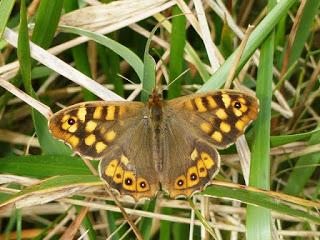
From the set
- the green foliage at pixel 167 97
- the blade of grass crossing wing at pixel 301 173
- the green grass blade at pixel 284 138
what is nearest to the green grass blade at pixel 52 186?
the green foliage at pixel 167 97

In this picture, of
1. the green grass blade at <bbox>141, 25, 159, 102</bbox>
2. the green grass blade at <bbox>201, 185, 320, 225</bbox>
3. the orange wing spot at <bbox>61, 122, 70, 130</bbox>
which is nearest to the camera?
the green grass blade at <bbox>201, 185, 320, 225</bbox>

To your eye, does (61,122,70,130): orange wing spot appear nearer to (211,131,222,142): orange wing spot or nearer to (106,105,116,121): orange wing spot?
(106,105,116,121): orange wing spot

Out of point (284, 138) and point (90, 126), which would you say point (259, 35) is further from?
point (90, 126)

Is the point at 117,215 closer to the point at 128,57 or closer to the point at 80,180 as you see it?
the point at 80,180

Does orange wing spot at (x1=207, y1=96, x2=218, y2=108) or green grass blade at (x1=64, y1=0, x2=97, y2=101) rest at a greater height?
green grass blade at (x1=64, y1=0, x2=97, y2=101)

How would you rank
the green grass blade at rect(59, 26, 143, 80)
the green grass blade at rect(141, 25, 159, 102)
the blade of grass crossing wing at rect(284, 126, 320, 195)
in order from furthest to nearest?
the blade of grass crossing wing at rect(284, 126, 320, 195), the green grass blade at rect(59, 26, 143, 80), the green grass blade at rect(141, 25, 159, 102)

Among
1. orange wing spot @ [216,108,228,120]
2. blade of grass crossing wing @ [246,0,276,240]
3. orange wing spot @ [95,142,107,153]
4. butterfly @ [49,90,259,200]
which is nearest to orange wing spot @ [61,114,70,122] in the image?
butterfly @ [49,90,259,200]

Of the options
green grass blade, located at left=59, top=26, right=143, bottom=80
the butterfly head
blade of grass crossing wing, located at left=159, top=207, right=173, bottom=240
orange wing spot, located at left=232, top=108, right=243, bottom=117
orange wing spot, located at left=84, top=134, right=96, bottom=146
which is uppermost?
green grass blade, located at left=59, top=26, right=143, bottom=80
